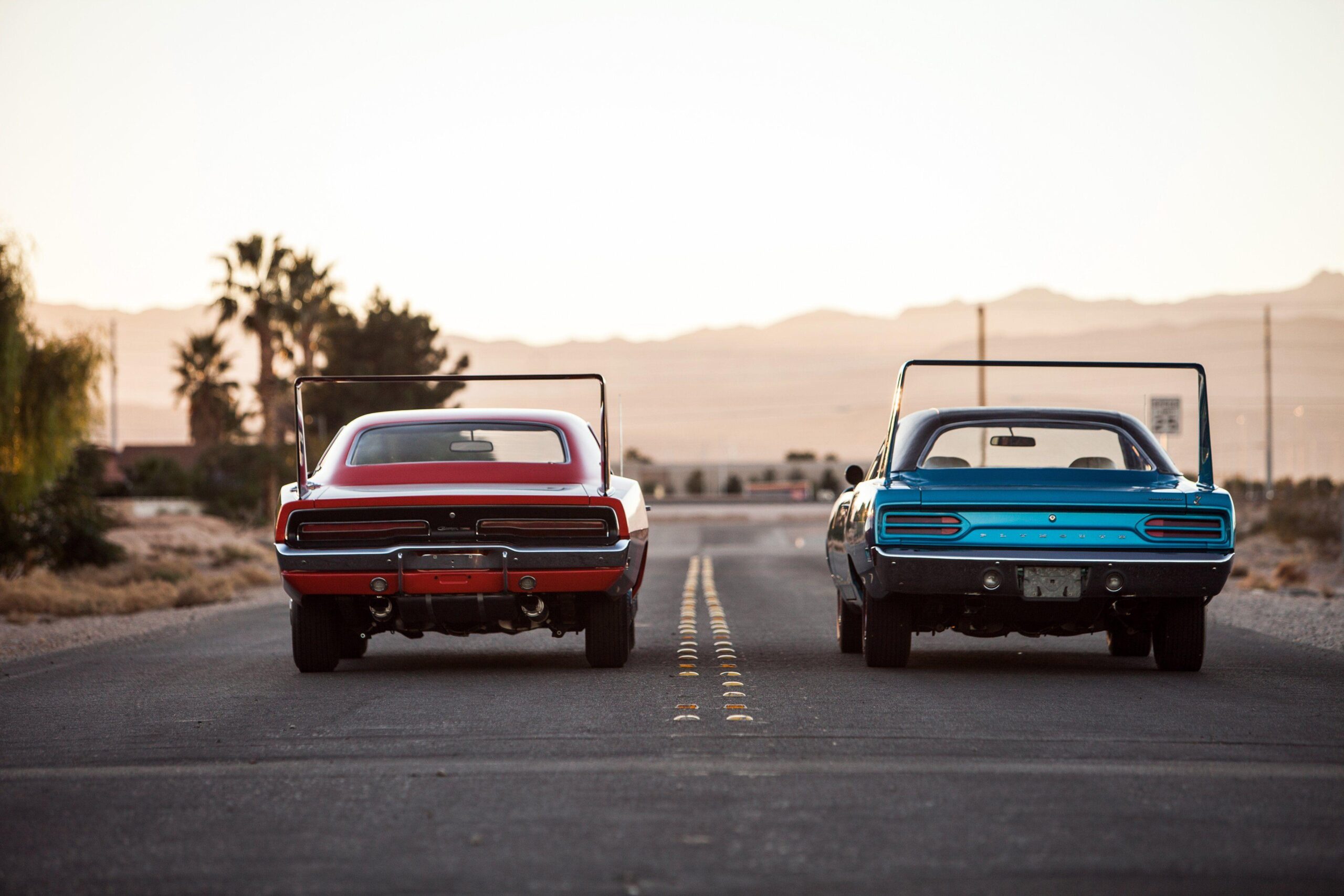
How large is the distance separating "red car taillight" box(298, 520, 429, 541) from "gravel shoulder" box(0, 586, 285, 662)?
4280 millimetres

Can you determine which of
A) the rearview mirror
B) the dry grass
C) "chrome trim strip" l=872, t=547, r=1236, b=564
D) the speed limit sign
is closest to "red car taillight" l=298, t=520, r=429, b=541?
the rearview mirror

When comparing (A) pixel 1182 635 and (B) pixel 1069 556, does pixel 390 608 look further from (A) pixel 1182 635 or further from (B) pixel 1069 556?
(A) pixel 1182 635

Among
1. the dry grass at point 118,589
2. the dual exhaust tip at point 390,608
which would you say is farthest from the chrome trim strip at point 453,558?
the dry grass at point 118,589

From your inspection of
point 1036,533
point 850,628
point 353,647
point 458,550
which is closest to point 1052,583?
point 1036,533

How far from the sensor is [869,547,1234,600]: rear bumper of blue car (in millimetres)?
9539

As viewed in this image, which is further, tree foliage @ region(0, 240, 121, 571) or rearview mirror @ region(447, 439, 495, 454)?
tree foliage @ region(0, 240, 121, 571)

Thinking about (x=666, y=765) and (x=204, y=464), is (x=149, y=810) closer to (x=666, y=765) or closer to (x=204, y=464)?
(x=666, y=765)

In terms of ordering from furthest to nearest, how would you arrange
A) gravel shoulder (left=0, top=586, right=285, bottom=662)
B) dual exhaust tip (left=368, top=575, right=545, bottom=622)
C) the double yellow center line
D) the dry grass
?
the dry grass < gravel shoulder (left=0, top=586, right=285, bottom=662) < dual exhaust tip (left=368, top=575, right=545, bottom=622) < the double yellow center line

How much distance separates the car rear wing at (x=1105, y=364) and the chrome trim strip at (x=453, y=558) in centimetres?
192

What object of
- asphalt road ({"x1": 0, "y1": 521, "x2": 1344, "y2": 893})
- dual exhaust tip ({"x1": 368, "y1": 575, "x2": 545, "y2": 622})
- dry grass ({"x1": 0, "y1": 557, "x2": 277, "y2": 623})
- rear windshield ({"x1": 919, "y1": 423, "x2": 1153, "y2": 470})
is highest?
rear windshield ({"x1": 919, "y1": 423, "x2": 1153, "y2": 470})

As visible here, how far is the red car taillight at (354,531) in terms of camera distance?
32.6ft

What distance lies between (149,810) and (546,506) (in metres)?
4.28

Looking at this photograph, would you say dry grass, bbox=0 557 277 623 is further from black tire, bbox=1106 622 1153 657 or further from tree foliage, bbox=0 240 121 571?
black tire, bbox=1106 622 1153 657

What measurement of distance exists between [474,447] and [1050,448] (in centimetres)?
383
